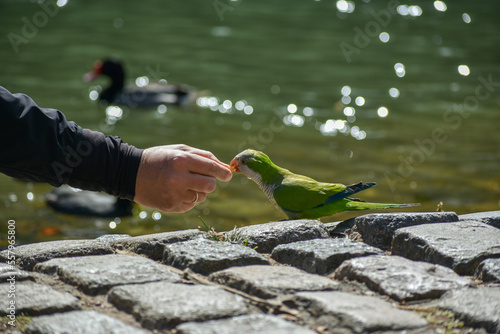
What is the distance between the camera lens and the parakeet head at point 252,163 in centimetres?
463

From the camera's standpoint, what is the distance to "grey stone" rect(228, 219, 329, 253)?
3775 millimetres

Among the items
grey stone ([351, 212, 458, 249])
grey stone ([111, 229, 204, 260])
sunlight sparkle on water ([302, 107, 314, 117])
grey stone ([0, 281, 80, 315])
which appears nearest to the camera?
grey stone ([0, 281, 80, 315])

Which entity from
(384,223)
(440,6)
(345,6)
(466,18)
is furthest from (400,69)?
(384,223)

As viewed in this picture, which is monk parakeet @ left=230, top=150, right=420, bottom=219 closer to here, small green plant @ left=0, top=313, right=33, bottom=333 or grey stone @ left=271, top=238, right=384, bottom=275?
grey stone @ left=271, top=238, right=384, bottom=275

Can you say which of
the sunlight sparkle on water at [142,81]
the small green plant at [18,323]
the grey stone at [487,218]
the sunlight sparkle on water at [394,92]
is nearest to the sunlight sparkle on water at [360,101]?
the sunlight sparkle on water at [394,92]

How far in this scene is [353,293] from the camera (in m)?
3.01

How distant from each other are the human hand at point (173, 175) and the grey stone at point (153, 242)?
0.71 ft

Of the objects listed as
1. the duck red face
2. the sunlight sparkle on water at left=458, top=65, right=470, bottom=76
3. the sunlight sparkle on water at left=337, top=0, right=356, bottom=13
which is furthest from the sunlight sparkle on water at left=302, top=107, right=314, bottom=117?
the sunlight sparkle on water at left=337, top=0, right=356, bottom=13

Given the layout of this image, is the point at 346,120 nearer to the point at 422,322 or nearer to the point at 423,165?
the point at 423,165

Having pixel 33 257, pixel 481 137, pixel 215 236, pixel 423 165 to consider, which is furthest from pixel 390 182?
pixel 33 257

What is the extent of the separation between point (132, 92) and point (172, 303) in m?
12.5

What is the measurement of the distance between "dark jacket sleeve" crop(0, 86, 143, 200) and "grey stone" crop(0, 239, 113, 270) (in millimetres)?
319

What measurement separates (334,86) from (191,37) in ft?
20.1

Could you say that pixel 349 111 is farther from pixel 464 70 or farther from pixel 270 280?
pixel 270 280
